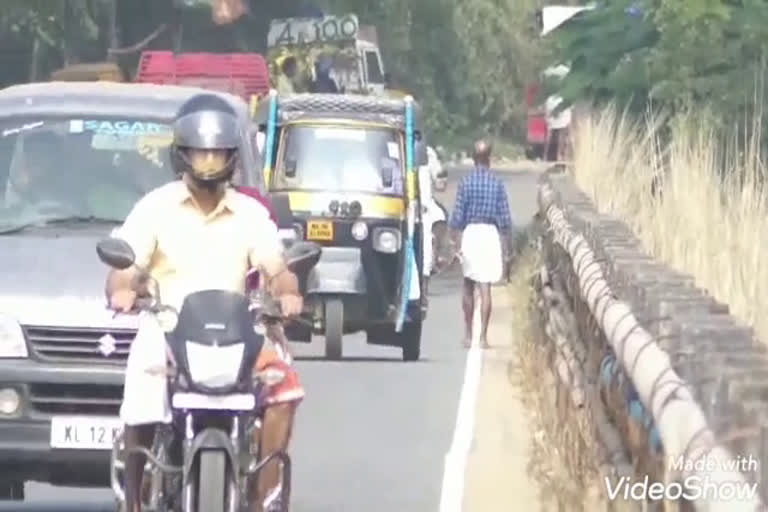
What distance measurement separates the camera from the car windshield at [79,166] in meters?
12.0

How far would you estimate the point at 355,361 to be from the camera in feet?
71.6

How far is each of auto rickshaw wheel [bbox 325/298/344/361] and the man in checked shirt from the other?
1734 mm

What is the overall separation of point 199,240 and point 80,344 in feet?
6.34

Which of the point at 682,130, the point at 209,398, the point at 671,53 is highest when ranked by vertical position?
the point at 671,53

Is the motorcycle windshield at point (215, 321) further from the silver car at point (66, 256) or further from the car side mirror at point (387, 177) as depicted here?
the car side mirror at point (387, 177)

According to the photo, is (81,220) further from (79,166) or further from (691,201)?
(691,201)

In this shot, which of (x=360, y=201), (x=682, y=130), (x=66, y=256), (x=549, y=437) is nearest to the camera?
(x=66, y=256)

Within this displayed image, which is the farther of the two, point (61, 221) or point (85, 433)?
point (61, 221)

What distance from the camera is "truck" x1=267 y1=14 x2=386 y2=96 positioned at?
137 feet

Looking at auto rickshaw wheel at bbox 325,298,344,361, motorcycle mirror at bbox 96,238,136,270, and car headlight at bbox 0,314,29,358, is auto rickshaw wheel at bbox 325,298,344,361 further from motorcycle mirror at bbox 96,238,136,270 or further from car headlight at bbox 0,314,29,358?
motorcycle mirror at bbox 96,238,136,270

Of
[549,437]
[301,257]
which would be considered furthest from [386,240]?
[301,257]

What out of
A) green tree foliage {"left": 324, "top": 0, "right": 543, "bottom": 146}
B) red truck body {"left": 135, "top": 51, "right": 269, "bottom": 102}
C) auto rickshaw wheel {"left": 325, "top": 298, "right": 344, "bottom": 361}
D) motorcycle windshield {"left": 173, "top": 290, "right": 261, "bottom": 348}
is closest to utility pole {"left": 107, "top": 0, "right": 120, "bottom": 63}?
green tree foliage {"left": 324, "top": 0, "right": 543, "bottom": 146}

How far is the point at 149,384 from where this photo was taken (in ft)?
28.7

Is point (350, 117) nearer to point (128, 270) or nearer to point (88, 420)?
point (88, 420)
